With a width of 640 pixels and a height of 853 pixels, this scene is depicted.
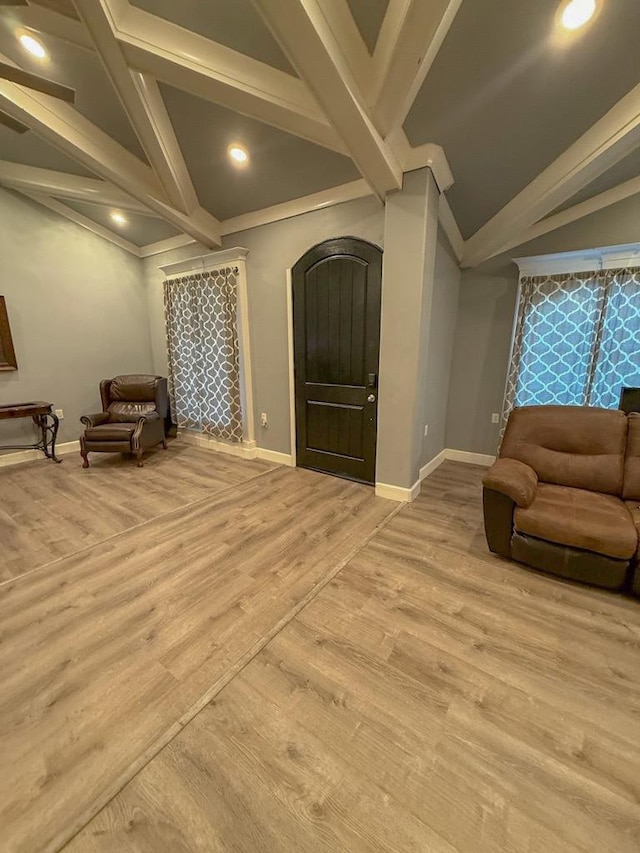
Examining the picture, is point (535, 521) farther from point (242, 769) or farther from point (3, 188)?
point (3, 188)

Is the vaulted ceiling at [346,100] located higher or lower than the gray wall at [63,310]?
higher

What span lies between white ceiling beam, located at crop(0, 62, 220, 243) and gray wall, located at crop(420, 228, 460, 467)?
2.61m

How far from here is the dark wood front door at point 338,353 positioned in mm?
2992

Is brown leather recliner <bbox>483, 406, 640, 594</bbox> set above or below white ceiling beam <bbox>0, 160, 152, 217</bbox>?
below

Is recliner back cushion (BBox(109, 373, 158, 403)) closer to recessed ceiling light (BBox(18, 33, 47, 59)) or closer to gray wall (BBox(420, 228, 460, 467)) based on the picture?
recessed ceiling light (BBox(18, 33, 47, 59))

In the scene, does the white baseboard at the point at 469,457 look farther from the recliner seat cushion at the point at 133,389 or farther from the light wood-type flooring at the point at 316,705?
the recliner seat cushion at the point at 133,389

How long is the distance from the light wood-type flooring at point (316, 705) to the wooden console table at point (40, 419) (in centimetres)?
234

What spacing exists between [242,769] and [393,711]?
55 cm

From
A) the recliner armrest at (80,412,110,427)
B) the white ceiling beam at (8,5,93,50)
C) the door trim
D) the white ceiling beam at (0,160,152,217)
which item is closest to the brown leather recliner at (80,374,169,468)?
the recliner armrest at (80,412,110,427)

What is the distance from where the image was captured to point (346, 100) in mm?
1864

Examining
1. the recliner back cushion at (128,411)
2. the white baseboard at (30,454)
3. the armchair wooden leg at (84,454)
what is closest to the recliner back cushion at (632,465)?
the recliner back cushion at (128,411)

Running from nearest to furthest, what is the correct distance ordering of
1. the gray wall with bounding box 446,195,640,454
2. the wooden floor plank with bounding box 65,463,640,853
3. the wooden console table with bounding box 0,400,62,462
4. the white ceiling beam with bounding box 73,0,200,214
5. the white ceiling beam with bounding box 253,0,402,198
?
the wooden floor plank with bounding box 65,463,640,853, the white ceiling beam with bounding box 253,0,402,198, the white ceiling beam with bounding box 73,0,200,214, the gray wall with bounding box 446,195,640,454, the wooden console table with bounding box 0,400,62,462

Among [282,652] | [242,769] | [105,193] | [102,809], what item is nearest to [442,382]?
[282,652]

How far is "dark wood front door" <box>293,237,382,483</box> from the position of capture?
9.82ft
